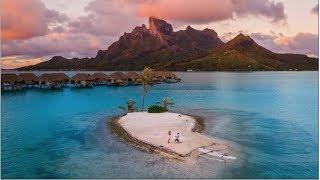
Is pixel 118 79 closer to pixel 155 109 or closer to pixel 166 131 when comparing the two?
pixel 155 109

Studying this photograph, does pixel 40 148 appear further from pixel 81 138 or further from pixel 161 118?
pixel 161 118

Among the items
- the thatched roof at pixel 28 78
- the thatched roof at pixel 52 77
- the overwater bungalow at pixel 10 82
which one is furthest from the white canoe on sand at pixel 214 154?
the thatched roof at pixel 52 77

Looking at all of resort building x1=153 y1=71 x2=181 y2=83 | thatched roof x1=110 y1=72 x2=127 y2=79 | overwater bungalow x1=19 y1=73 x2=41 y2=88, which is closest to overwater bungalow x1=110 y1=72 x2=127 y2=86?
thatched roof x1=110 y1=72 x2=127 y2=79

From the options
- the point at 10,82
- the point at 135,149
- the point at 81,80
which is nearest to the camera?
the point at 135,149

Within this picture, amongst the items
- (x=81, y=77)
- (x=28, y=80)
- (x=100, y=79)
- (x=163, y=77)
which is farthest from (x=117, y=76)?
(x=163, y=77)

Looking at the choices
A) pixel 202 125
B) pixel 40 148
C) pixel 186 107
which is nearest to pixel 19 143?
pixel 40 148

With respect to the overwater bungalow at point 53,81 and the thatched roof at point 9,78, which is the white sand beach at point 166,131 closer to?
the thatched roof at point 9,78
